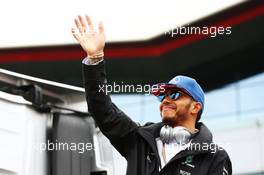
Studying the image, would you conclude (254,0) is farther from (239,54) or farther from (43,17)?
(43,17)

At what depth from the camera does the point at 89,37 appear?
3.31 meters

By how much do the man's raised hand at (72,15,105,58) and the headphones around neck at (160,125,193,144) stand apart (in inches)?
19.0

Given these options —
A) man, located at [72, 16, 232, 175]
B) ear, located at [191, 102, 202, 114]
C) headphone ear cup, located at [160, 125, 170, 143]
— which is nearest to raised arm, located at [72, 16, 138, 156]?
man, located at [72, 16, 232, 175]

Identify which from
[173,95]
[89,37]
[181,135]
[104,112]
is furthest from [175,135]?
[89,37]

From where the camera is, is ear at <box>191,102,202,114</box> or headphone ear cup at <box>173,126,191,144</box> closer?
headphone ear cup at <box>173,126,191,144</box>

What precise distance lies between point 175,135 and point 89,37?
62cm

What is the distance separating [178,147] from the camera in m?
3.27

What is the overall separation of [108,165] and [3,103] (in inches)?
33.1

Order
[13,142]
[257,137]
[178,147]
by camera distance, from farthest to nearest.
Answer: [257,137], [13,142], [178,147]

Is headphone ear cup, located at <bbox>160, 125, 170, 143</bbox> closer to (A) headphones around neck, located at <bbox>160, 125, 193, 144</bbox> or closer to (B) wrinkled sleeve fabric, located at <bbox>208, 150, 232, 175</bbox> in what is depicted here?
(A) headphones around neck, located at <bbox>160, 125, 193, 144</bbox>

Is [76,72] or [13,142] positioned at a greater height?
[76,72]

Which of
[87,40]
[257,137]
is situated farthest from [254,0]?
[87,40]

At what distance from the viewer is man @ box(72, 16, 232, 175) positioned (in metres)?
3.24

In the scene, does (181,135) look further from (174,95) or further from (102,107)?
(102,107)
